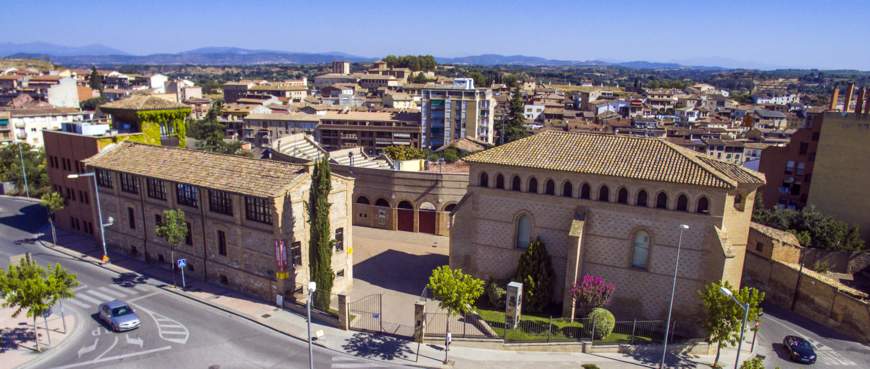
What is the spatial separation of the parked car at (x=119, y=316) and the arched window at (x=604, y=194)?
29.7 metres

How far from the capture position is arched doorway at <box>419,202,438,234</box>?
182 feet

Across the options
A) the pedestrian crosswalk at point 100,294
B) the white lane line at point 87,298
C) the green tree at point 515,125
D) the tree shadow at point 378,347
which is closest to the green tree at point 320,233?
the tree shadow at point 378,347

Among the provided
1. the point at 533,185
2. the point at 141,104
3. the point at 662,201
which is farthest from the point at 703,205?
the point at 141,104

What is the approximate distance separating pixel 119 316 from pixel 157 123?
25.2m

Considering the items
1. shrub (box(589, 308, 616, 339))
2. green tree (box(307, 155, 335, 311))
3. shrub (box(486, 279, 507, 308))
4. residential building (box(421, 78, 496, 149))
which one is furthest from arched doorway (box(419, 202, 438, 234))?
residential building (box(421, 78, 496, 149))

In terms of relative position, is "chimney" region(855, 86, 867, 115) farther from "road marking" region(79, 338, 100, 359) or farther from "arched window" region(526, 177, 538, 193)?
"road marking" region(79, 338, 100, 359)

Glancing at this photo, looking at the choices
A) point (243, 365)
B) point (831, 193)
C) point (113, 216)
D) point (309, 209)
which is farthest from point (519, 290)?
point (831, 193)

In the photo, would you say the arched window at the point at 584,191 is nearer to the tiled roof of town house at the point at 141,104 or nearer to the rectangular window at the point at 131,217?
the rectangular window at the point at 131,217

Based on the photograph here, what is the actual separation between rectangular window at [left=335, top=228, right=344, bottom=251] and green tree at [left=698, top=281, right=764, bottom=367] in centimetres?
2325

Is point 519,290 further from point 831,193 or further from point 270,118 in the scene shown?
point 270,118

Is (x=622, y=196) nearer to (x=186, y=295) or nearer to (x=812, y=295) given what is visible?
(x=812, y=295)

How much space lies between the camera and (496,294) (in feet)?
122

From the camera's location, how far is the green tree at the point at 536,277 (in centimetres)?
3628

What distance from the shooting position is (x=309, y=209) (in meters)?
34.2
